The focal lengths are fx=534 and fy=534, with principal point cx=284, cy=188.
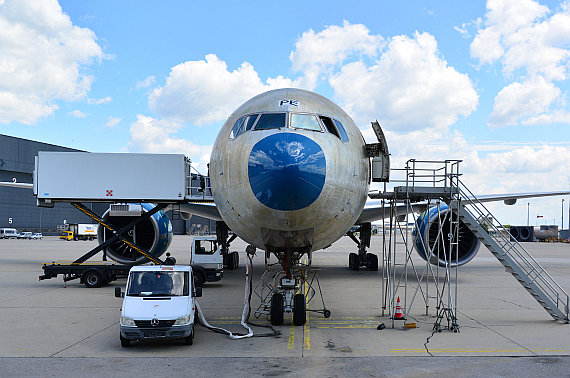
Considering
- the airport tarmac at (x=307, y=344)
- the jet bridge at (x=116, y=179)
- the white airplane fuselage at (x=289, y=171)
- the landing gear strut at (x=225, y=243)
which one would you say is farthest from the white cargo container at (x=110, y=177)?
the white airplane fuselage at (x=289, y=171)

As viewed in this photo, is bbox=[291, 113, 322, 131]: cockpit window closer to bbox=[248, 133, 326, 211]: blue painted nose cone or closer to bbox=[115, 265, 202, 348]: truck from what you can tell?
bbox=[248, 133, 326, 211]: blue painted nose cone

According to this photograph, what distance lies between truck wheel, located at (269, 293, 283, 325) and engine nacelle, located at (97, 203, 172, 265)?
9164 mm

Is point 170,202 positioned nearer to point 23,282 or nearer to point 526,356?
point 23,282

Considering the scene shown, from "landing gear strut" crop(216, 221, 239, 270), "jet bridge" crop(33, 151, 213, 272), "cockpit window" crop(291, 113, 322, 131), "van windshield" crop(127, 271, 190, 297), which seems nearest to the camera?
"cockpit window" crop(291, 113, 322, 131)

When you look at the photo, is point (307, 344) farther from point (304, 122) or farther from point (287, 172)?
point (304, 122)

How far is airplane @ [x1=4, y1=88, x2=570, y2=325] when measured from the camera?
26.7 ft

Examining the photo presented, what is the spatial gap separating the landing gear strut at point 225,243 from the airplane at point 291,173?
9.69 metres

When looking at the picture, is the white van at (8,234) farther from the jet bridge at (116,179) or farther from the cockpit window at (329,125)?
the cockpit window at (329,125)

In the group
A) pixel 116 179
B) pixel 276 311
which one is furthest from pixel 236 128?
pixel 116 179

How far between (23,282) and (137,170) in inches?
238

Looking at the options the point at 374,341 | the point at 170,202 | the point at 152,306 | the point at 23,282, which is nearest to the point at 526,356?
the point at 374,341

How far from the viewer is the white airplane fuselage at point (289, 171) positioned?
8117mm

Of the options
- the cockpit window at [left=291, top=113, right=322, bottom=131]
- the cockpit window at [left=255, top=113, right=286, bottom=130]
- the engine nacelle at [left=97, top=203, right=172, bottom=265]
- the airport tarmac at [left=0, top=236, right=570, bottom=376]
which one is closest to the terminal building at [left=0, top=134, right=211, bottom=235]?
the engine nacelle at [left=97, top=203, right=172, bottom=265]

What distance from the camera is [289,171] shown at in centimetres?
794
